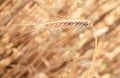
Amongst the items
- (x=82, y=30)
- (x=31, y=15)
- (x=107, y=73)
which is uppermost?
(x=31, y=15)

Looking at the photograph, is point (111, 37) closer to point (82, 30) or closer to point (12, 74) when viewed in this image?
point (82, 30)

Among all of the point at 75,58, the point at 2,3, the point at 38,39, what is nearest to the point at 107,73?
the point at 75,58

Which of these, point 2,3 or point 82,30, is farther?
point 2,3

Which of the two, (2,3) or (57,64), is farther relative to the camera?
(2,3)

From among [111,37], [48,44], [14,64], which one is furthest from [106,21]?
[14,64]

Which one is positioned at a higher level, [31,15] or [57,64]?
[31,15]

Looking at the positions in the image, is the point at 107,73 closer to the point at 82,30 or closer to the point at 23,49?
the point at 82,30
